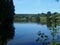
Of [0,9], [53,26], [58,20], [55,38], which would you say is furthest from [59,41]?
[0,9]

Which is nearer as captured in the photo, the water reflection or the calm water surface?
the calm water surface

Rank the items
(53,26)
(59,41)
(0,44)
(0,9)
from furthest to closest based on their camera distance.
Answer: (0,9)
(0,44)
(59,41)
(53,26)

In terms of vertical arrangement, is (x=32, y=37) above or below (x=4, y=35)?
below

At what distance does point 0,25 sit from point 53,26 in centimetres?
1230

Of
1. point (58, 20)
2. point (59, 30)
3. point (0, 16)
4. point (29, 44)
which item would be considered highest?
point (58, 20)

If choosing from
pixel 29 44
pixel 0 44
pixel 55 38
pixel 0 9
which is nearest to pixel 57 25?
pixel 55 38

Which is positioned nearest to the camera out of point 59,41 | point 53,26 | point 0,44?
point 53,26

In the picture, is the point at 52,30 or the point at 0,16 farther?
the point at 0,16

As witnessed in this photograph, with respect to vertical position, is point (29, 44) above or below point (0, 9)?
below

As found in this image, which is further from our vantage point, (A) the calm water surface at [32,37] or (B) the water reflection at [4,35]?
(B) the water reflection at [4,35]

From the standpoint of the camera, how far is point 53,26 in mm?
4320

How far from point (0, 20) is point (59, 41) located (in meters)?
11.7

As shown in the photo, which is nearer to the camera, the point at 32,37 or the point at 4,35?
the point at 4,35

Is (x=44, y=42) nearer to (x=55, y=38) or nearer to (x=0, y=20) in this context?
(x=55, y=38)
